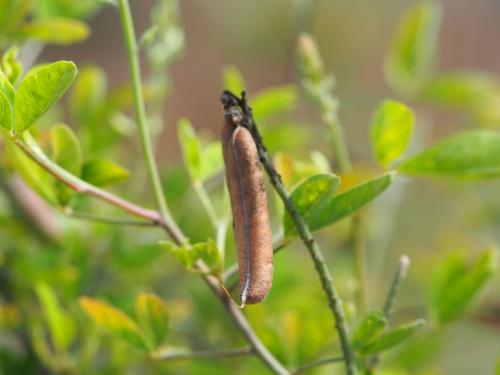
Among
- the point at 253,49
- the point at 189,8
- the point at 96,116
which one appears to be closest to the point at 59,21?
the point at 96,116

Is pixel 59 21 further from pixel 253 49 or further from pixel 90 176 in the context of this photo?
pixel 253 49

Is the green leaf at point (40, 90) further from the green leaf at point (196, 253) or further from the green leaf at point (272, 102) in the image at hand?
the green leaf at point (272, 102)

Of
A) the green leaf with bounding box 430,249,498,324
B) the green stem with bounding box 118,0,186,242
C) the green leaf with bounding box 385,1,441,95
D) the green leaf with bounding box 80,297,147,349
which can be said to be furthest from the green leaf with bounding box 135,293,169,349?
the green leaf with bounding box 385,1,441,95

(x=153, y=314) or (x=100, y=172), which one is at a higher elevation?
(x=100, y=172)

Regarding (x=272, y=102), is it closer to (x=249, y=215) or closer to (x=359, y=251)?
(x=359, y=251)

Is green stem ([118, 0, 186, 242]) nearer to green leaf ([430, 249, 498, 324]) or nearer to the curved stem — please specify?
the curved stem

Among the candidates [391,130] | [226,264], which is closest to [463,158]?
[391,130]
